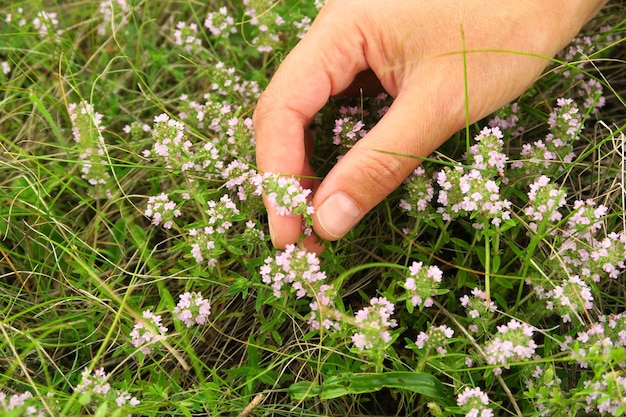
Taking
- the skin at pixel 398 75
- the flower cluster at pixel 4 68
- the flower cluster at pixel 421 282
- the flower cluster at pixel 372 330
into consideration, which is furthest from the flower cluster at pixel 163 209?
the flower cluster at pixel 4 68

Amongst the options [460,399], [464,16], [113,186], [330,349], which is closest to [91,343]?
[113,186]

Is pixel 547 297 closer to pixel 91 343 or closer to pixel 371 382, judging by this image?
pixel 371 382

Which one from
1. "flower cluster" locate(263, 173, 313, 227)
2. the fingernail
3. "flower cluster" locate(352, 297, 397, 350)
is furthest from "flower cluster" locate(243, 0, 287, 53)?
"flower cluster" locate(352, 297, 397, 350)

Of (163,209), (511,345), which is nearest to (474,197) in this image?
(511,345)

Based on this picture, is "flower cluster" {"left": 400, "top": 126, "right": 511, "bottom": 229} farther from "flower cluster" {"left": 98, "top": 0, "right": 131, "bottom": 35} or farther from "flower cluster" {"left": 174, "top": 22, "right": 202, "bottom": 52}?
"flower cluster" {"left": 98, "top": 0, "right": 131, "bottom": 35}

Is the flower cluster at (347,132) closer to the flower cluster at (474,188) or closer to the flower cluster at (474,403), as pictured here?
the flower cluster at (474,188)
